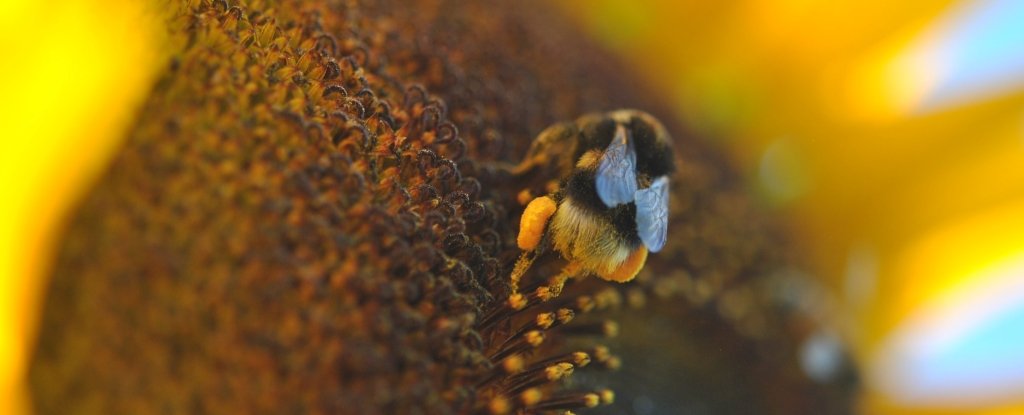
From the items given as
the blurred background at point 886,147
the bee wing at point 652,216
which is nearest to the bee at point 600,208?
the bee wing at point 652,216

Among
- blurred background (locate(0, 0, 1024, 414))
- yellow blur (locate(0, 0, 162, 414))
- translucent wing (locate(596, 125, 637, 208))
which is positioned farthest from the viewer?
blurred background (locate(0, 0, 1024, 414))

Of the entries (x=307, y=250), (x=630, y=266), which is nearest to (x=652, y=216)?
(x=630, y=266)

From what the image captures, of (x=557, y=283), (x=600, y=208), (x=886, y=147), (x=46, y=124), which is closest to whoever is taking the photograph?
(x=600, y=208)

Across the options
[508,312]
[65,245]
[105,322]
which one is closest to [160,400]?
[105,322]

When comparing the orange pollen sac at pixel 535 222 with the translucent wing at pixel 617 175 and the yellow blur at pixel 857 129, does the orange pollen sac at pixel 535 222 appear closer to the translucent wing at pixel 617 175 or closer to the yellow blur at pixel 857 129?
the translucent wing at pixel 617 175

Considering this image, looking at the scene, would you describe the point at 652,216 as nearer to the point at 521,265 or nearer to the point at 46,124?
the point at 521,265

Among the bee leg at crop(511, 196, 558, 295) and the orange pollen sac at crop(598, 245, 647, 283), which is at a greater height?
the bee leg at crop(511, 196, 558, 295)

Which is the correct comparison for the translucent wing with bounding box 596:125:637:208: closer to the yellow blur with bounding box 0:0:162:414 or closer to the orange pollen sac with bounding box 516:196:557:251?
the orange pollen sac with bounding box 516:196:557:251

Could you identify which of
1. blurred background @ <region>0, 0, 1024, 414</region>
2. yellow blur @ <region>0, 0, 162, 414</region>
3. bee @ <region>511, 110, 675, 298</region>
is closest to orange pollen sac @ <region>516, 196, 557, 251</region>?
bee @ <region>511, 110, 675, 298</region>

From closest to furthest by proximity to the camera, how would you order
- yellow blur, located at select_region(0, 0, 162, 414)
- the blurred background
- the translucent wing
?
the translucent wing
yellow blur, located at select_region(0, 0, 162, 414)
the blurred background
